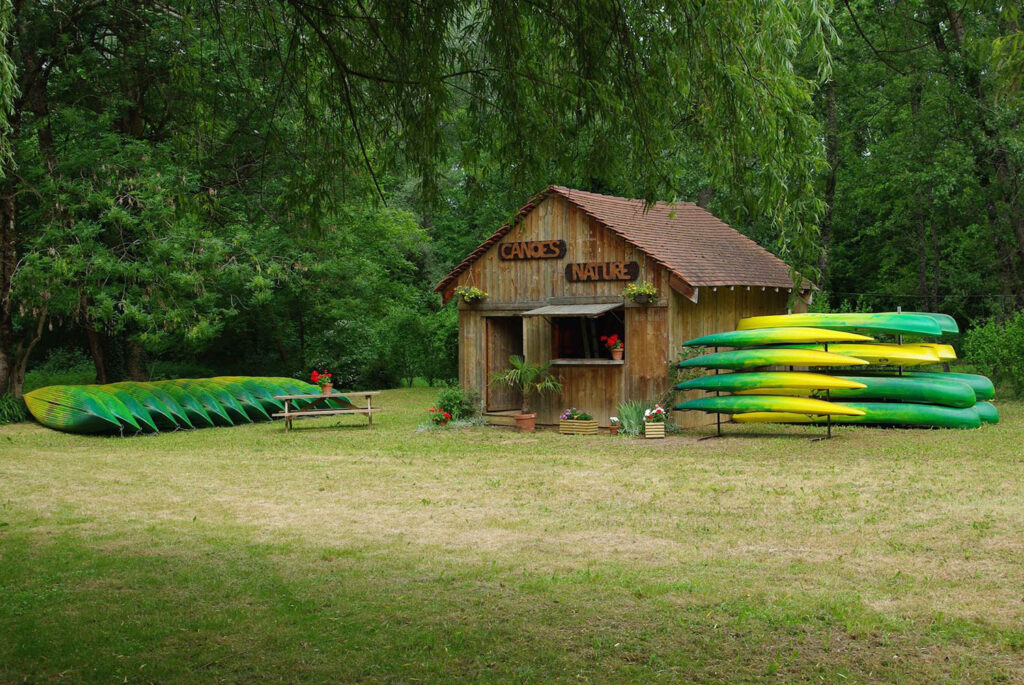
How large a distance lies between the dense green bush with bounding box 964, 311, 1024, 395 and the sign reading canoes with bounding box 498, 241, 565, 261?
9705mm

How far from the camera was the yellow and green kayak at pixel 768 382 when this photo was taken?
1536cm

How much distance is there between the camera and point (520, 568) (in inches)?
283

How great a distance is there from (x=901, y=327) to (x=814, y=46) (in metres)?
11.3

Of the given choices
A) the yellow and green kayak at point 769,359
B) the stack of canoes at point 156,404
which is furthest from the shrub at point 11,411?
the yellow and green kayak at point 769,359

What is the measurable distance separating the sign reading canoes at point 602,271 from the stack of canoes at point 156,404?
16.5ft

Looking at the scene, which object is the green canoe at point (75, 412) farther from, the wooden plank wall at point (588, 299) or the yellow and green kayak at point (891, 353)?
the yellow and green kayak at point (891, 353)

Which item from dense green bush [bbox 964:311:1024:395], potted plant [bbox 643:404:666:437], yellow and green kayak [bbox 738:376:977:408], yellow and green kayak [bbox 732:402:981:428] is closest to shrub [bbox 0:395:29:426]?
potted plant [bbox 643:404:666:437]

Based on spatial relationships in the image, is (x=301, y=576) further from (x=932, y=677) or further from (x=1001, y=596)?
(x=1001, y=596)

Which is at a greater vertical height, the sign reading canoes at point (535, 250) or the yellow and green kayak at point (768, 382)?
the sign reading canoes at point (535, 250)

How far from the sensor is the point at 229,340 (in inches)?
1099

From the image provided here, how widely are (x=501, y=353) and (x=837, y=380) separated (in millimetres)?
6383

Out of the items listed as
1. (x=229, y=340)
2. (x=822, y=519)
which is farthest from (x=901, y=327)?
(x=229, y=340)

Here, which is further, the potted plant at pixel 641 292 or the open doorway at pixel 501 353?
the open doorway at pixel 501 353

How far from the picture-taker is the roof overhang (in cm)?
1666
